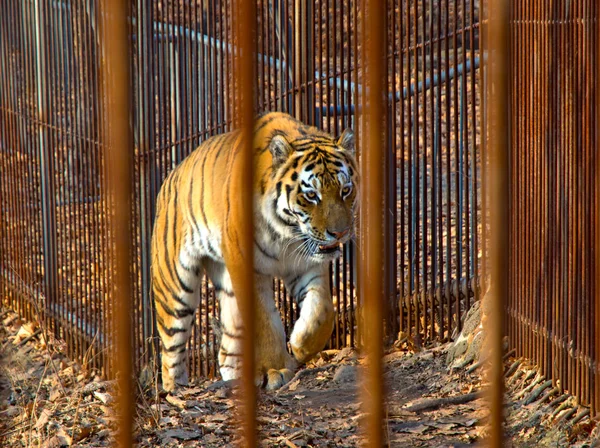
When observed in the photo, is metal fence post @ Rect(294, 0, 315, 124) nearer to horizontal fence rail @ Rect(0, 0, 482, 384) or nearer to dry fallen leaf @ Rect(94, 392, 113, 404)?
horizontal fence rail @ Rect(0, 0, 482, 384)

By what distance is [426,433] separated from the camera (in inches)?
188

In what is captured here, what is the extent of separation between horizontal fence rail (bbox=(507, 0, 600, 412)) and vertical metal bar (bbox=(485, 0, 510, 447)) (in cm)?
268

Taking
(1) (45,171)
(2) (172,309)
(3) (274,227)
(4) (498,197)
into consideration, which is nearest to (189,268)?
(2) (172,309)

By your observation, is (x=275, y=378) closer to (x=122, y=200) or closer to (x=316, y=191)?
(x=316, y=191)

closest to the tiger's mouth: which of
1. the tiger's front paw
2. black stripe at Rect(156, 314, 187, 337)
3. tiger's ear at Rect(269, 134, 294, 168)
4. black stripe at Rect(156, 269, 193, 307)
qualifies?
tiger's ear at Rect(269, 134, 294, 168)

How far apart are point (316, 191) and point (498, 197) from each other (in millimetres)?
4441

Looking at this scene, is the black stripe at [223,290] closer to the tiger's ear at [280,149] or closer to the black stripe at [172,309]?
the black stripe at [172,309]

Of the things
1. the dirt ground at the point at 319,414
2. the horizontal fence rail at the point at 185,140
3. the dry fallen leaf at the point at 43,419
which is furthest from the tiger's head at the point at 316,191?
the dry fallen leaf at the point at 43,419

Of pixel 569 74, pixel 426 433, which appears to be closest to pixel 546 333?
pixel 426 433

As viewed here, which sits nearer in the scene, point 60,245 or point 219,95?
point 219,95

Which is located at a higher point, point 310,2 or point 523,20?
point 310,2

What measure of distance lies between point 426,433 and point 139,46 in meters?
4.15

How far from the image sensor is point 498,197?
149 centimetres

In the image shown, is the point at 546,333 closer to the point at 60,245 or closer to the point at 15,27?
the point at 60,245
